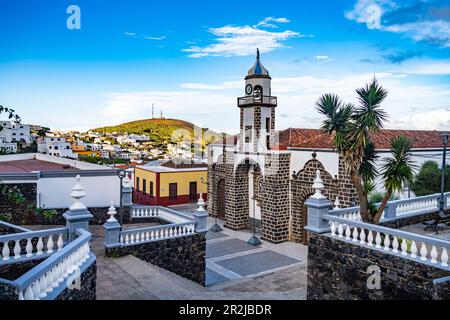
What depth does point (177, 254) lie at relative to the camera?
10.3 m

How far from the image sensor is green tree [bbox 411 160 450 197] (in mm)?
14141

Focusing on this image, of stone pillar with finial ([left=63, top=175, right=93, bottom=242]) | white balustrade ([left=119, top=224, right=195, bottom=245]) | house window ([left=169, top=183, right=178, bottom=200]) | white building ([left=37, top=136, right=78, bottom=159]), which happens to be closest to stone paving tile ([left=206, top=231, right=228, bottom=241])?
white balustrade ([left=119, top=224, right=195, bottom=245])

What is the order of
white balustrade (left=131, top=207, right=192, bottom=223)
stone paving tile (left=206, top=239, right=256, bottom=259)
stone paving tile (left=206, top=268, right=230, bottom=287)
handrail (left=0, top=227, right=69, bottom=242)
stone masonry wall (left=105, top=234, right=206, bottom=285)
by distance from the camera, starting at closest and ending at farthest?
1. handrail (left=0, top=227, right=69, bottom=242)
2. stone masonry wall (left=105, top=234, right=206, bottom=285)
3. stone paving tile (left=206, top=268, right=230, bottom=287)
4. white balustrade (left=131, top=207, right=192, bottom=223)
5. stone paving tile (left=206, top=239, right=256, bottom=259)

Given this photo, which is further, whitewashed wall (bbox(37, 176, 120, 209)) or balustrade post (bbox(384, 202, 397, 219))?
whitewashed wall (bbox(37, 176, 120, 209))

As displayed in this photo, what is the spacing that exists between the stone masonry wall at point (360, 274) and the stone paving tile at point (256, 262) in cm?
401

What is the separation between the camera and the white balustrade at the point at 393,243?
628 cm

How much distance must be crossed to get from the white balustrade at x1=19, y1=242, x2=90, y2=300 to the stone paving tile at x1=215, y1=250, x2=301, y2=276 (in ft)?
24.8

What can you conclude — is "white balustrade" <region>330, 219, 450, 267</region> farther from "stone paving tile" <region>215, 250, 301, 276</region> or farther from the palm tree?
"stone paving tile" <region>215, 250, 301, 276</region>

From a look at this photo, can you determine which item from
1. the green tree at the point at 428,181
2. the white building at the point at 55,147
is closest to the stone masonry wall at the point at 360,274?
the green tree at the point at 428,181

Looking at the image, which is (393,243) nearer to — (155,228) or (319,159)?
(155,228)

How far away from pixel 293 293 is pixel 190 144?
19.2 m
